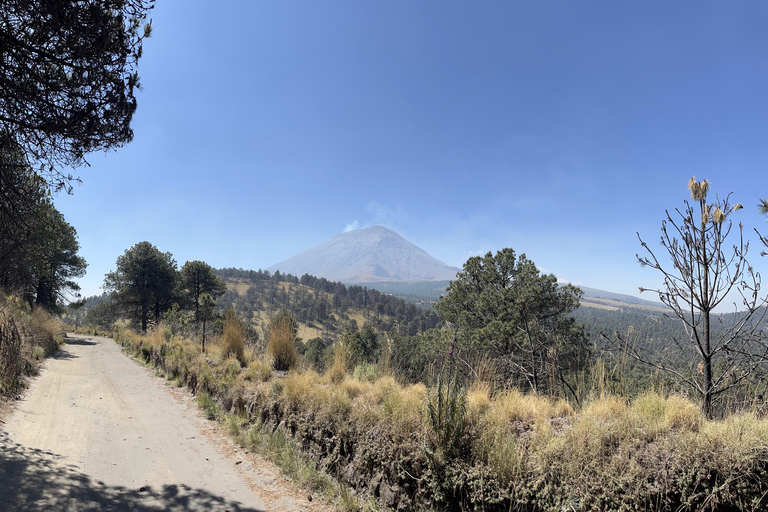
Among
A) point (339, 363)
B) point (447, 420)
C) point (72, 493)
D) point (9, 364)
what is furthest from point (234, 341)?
point (447, 420)

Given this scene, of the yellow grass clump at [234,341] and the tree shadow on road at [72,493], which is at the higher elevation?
the yellow grass clump at [234,341]

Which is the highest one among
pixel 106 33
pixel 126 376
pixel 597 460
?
pixel 106 33

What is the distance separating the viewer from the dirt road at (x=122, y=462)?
3219mm

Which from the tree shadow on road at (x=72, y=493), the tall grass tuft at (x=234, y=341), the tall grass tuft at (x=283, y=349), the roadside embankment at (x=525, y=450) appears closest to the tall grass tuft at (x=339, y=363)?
the roadside embankment at (x=525, y=450)

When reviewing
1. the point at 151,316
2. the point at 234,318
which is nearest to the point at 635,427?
the point at 234,318

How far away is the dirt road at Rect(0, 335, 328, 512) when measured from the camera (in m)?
3.22

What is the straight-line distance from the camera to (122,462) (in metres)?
4.06

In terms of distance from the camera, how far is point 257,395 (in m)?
5.91

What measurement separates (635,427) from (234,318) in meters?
9.06

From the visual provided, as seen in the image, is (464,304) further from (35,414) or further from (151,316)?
(151,316)

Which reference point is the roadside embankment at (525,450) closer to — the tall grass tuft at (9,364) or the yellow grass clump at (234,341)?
the yellow grass clump at (234,341)

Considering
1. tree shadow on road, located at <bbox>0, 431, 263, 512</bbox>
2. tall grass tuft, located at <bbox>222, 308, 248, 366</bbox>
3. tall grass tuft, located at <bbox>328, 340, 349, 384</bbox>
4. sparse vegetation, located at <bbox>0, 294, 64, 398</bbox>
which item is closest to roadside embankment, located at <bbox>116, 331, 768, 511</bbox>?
tall grass tuft, located at <bbox>328, 340, 349, 384</bbox>

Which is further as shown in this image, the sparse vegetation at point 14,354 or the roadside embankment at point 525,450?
the sparse vegetation at point 14,354

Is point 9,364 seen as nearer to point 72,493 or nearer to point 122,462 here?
point 122,462
